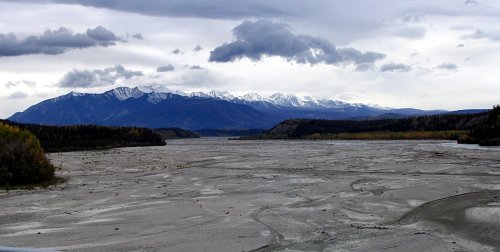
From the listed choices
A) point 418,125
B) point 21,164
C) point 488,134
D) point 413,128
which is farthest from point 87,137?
point 418,125

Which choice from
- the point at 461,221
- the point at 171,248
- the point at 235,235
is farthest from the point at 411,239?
the point at 171,248

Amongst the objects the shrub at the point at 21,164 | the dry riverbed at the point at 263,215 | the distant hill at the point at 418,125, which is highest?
the distant hill at the point at 418,125

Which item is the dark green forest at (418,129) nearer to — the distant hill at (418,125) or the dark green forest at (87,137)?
the distant hill at (418,125)

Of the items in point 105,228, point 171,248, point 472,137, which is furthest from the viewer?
point 472,137

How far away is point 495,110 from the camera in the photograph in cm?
10119

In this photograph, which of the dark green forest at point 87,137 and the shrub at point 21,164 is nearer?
the shrub at point 21,164

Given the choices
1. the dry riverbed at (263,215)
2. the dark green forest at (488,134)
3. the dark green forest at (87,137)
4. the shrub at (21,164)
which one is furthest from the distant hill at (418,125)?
the shrub at (21,164)

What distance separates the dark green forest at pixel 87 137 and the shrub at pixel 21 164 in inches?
2586

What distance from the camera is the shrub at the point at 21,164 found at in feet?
105

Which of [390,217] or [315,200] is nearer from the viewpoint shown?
[390,217]

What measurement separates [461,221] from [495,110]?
92567 millimetres

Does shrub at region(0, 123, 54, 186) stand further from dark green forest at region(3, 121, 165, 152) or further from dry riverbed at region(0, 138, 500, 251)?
dark green forest at region(3, 121, 165, 152)

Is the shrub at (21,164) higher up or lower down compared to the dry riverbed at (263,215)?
higher up

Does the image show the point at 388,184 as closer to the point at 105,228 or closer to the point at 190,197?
the point at 190,197
